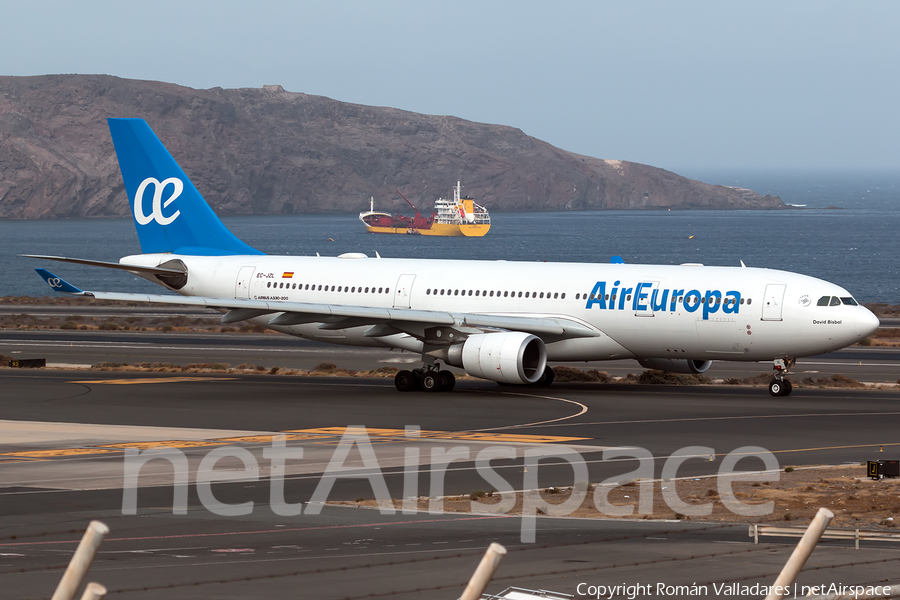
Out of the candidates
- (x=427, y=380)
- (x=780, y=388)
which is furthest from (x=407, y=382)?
(x=780, y=388)

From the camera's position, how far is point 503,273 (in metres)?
42.3

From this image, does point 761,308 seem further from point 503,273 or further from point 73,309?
point 73,309

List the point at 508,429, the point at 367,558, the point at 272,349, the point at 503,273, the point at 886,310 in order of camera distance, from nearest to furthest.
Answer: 1. the point at 367,558
2. the point at 508,429
3. the point at 503,273
4. the point at 272,349
5. the point at 886,310

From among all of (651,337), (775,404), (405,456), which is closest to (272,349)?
(651,337)

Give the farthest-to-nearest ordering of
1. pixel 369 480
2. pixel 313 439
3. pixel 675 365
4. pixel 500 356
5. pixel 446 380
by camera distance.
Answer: pixel 675 365 < pixel 446 380 < pixel 500 356 < pixel 313 439 < pixel 369 480

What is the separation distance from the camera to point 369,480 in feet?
74.0

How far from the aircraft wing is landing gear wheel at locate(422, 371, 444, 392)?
1386mm

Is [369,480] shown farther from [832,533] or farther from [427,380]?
[427,380]

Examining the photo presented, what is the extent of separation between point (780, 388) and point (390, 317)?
Result: 12650 mm

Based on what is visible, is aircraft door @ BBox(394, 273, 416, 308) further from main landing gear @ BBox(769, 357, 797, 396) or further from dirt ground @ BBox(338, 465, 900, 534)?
dirt ground @ BBox(338, 465, 900, 534)

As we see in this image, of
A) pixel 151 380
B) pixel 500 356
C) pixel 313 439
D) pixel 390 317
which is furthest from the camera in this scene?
pixel 151 380

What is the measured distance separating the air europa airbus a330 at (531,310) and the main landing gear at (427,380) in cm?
4

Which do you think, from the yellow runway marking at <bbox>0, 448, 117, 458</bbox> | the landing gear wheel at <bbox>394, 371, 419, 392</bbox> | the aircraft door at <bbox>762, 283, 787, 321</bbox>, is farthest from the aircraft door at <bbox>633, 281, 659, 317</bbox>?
the yellow runway marking at <bbox>0, 448, 117, 458</bbox>

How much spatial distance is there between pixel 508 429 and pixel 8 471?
40.8 feet
